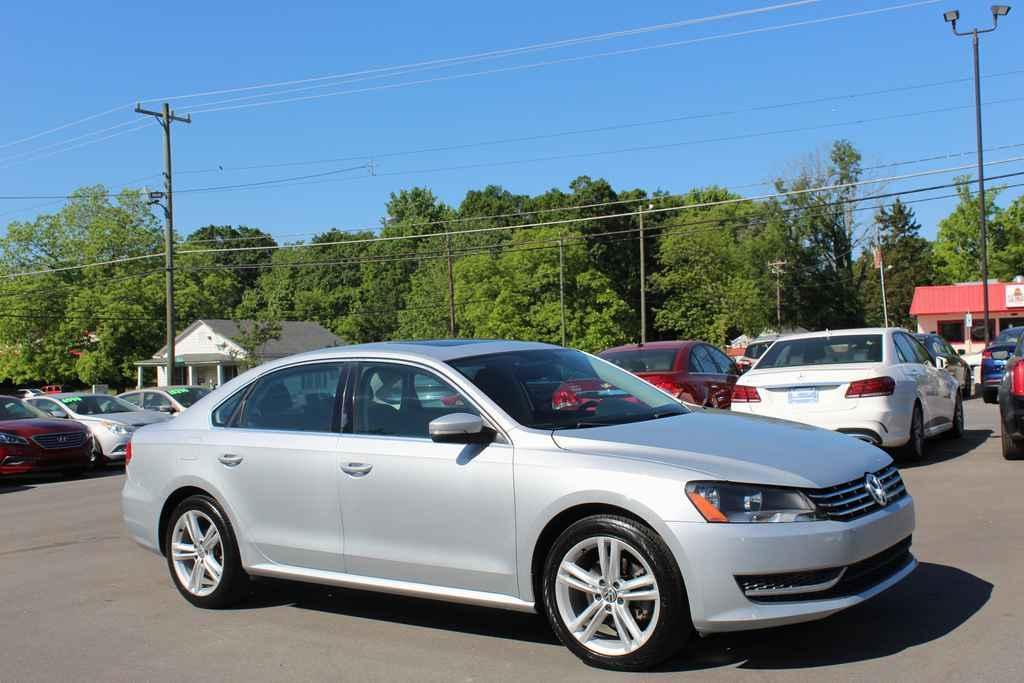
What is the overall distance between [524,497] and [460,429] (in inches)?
18.9

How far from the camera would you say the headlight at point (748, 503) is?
4.60 meters

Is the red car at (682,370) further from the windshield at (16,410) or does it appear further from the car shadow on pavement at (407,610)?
the windshield at (16,410)

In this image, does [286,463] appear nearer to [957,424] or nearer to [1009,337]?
[957,424]

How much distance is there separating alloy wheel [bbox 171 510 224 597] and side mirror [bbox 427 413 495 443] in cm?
203

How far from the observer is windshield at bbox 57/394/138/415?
19.7m

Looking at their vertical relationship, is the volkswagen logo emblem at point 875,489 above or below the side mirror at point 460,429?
below

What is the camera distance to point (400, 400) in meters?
5.91

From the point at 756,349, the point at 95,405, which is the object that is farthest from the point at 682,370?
the point at 756,349

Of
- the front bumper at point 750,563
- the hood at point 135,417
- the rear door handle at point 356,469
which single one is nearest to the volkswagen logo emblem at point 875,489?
the front bumper at point 750,563

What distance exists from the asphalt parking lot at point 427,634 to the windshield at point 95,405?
12070mm

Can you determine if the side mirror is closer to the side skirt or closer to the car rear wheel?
the side skirt

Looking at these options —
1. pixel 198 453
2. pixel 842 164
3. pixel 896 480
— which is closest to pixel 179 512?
pixel 198 453

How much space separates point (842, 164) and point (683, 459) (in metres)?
76.2

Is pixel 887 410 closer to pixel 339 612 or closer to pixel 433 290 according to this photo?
pixel 339 612
